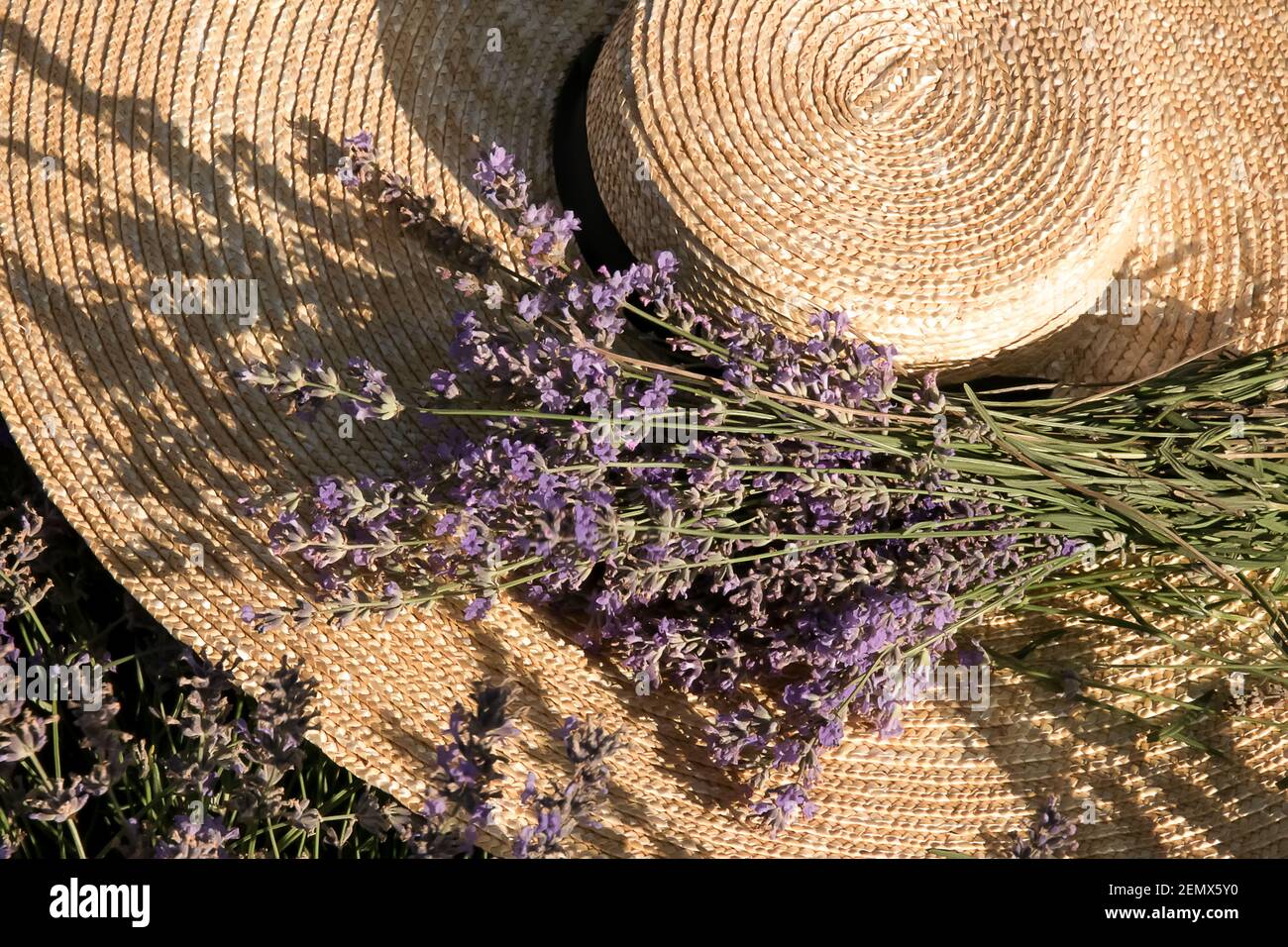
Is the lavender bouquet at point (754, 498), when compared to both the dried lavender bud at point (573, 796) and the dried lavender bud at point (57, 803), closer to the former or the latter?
the dried lavender bud at point (573, 796)

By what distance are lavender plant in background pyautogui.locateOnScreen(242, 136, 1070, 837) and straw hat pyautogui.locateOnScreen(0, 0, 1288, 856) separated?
0.10 metres

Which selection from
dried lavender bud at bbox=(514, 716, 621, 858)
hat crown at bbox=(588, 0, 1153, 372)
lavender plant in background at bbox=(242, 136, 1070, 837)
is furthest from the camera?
hat crown at bbox=(588, 0, 1153, 372)

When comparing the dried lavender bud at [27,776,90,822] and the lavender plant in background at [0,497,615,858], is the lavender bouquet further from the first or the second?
the dried lavender bud at [27,776,90,822]

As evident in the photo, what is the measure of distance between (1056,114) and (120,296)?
1377 mm

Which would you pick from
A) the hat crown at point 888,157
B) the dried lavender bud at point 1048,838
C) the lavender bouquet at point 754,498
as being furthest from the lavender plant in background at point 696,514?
the dried lavender bud at point 1048,838

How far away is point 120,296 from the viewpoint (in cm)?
183

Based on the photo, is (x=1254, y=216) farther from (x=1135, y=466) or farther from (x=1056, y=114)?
(x=1135, y=466)

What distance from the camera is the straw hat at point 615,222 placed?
5.48 ft

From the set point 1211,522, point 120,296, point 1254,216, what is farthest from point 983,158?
point 120,296

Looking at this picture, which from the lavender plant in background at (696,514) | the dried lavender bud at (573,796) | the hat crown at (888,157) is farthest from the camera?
the hat crown at (888,157)

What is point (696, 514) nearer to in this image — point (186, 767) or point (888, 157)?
point (888, 157)

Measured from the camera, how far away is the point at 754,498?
164cm

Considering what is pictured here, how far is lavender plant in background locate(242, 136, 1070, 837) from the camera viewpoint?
1.47 meters

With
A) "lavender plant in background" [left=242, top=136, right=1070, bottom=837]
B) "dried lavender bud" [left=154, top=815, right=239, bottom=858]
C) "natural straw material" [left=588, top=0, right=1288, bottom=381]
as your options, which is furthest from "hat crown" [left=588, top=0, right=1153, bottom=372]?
"dried lavender bud" [left=154, top=815, right=239, bottom=858]
